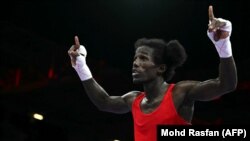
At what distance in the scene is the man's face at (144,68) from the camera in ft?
9.48

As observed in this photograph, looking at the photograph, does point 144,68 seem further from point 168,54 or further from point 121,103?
point 121,103

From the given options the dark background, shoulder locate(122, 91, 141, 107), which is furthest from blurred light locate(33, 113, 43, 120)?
shoulder locate(122, 91, 141, 107)

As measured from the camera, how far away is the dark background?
7.12 m

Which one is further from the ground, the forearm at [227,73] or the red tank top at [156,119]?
the forearm at [227,73]

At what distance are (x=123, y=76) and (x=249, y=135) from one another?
20.3ft

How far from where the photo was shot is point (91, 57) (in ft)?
25.9

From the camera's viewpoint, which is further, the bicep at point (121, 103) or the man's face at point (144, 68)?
the bicep at point (121, 103)

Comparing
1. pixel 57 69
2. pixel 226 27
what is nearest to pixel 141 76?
pixel 226 27

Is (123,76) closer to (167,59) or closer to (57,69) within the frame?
(57,69)

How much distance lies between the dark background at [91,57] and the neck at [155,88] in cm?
421

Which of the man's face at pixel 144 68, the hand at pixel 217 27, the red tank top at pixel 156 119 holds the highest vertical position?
the hand at pixel 217 27

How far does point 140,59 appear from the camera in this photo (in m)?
2.92

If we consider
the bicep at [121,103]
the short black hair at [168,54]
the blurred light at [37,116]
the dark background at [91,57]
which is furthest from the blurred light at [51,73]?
the short black hair at [168,54]

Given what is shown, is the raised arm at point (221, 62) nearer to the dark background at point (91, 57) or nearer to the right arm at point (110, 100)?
the right arm at point (110, 100)
